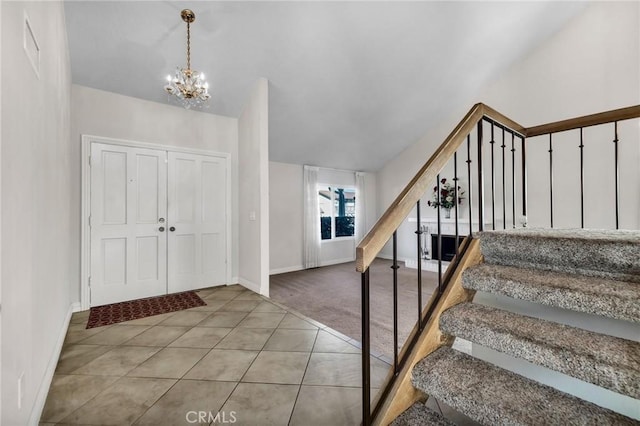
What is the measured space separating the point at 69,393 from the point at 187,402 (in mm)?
757

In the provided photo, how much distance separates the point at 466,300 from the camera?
1538 millimetres

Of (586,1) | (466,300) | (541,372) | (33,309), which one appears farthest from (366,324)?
(586,1)

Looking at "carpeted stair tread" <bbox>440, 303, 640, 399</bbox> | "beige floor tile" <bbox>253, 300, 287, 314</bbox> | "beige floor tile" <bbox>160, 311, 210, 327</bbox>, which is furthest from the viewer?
"beige floor tile" <bbox>253, 300, 287, 314</bbox>

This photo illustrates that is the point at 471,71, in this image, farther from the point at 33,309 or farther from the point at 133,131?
the point at 33,309

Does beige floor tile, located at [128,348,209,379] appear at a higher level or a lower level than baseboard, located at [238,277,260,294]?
lower

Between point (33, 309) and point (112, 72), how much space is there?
279 centimetres

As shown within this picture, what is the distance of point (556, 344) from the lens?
1.06 meters

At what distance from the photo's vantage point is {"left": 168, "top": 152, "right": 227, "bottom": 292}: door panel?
3709 mm

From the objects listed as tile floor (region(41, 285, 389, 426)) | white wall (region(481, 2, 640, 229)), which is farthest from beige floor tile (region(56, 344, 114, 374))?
white wall (region(481, 2, 640, 229))

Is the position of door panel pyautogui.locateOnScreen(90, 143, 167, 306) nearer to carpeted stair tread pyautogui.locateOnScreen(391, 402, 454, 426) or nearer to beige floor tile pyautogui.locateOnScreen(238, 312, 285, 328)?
beige floor tile pyautogui.locateOnScreen(238, 312, 285, 328)

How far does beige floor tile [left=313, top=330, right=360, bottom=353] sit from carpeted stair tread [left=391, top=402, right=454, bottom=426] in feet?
3.02

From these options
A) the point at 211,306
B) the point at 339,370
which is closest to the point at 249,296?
the point at 211,306

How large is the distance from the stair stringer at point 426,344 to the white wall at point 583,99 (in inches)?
143

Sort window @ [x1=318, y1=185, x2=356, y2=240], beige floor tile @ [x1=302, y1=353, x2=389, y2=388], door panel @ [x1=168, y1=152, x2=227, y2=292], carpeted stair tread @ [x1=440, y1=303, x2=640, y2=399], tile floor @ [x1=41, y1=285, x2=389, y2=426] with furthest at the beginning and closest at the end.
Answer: window @ [x1=318, y1=185, x2=356, y2=240]
door panel @ [x1=168, y1=152, x2=227, y2=292]
beige floor tile @ [x1=302, y1=353, x2=389, y2=388]
tile floor @ [x1=41, y1=285, x2=389, y2=426]
carpeted stair tread @ [x1=440, y1=303, x2=640, y2=399]
